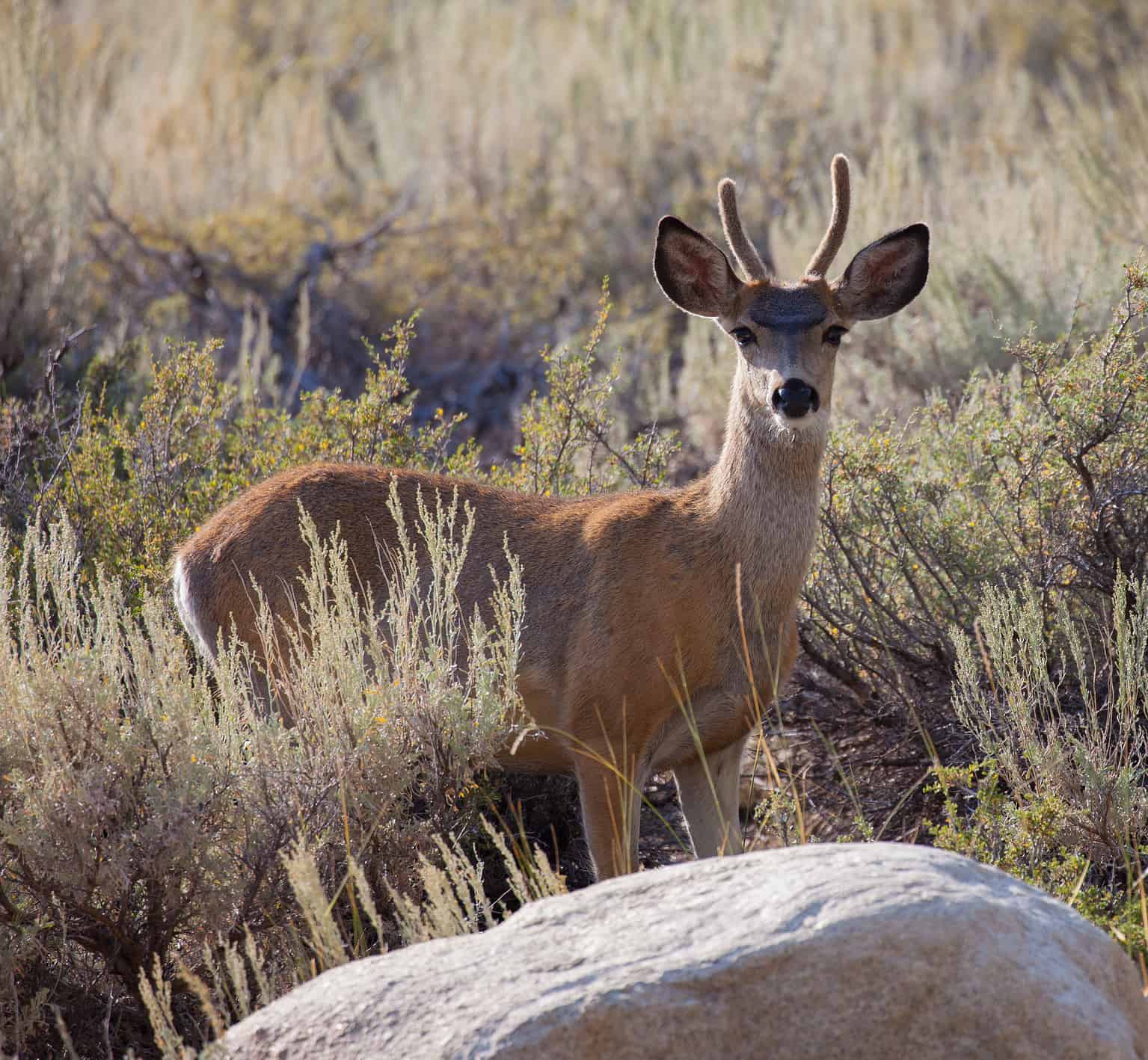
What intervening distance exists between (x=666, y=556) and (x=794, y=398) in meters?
0.73

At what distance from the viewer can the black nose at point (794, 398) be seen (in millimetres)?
5070

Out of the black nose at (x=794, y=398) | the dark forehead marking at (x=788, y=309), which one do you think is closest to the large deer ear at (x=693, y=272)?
the dark forehead marking at (x=788, y=309)

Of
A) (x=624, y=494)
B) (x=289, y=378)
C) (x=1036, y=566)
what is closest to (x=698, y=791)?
(x=624, y=494)

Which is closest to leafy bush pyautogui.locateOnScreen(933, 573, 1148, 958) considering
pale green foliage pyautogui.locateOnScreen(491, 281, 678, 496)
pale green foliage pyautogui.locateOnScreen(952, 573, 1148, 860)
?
pale green foliage pyautogui.locateOnScreen(952, 573, 1148, 860)

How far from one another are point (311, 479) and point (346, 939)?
184 centimetres

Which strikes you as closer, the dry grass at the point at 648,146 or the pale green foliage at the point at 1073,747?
the pale green foliage at the point at 1073,747

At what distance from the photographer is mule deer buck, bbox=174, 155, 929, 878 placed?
5.18 m

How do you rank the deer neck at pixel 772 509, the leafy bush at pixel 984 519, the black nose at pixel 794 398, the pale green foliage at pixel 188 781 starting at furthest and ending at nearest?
1. the leafy bush at pixel 984 519
2. the deer neck at pixel 772 509
3. the black nose at pixel 794 398
4. the pale green foliage at pixel 188 781

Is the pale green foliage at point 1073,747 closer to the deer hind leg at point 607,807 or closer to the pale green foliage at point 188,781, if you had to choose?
the deer hind leg at point 607,807

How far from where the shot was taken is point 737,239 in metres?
5.78

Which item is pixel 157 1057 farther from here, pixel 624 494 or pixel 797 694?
pixel 797 694

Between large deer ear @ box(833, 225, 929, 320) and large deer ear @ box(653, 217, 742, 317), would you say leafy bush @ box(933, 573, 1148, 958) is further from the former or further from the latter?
large deer ear @ box(653, 217, 742, 317)

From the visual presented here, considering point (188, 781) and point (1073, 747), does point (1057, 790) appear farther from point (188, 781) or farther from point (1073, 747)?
point (188, 781)

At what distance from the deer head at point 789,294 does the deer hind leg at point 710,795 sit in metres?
1.19
